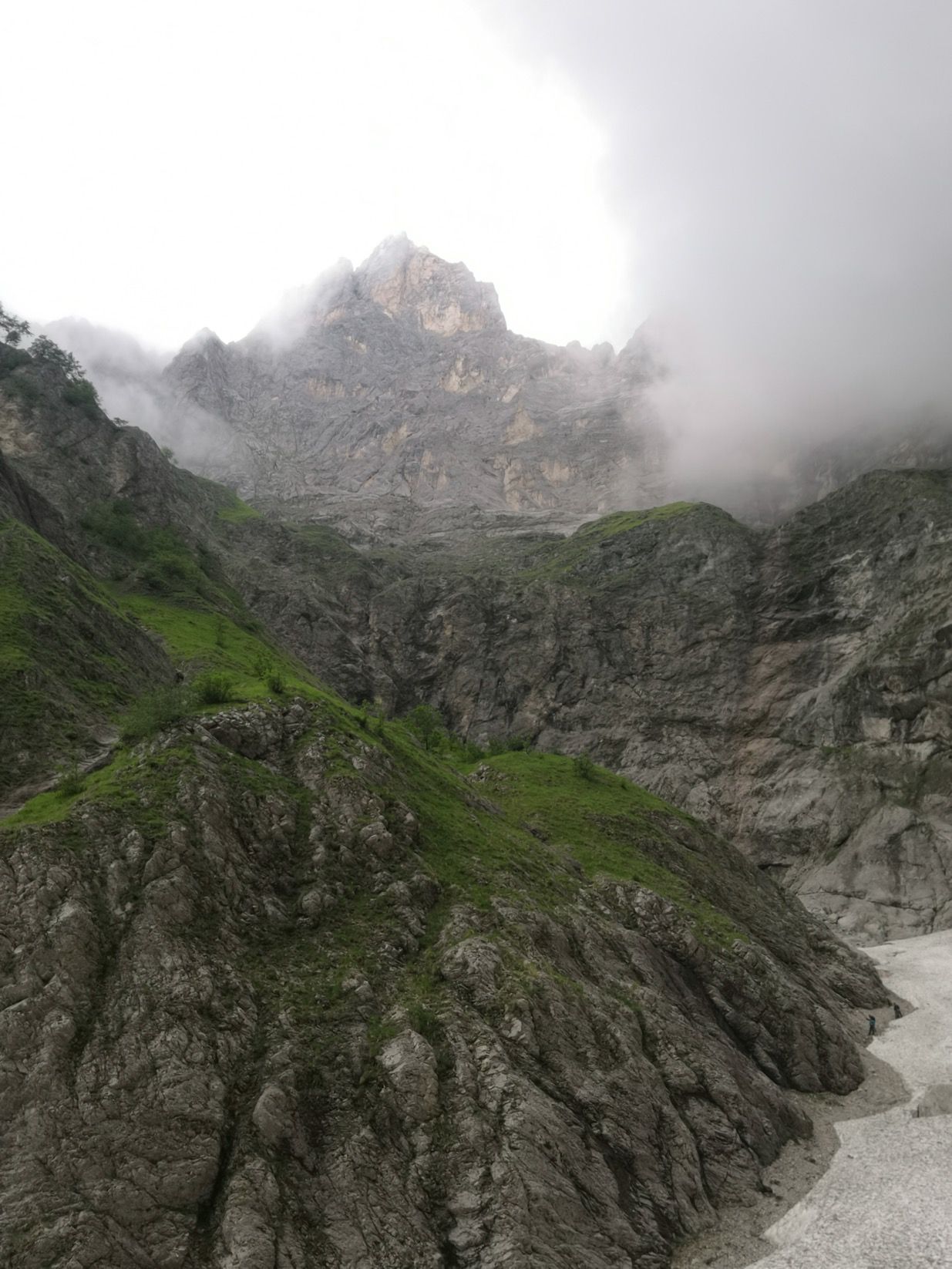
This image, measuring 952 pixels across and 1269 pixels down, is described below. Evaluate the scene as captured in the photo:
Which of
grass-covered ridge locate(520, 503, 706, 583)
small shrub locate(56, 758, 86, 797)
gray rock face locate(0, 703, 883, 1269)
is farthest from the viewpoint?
grass-covered ridge locate(520, 503, 706, 583)

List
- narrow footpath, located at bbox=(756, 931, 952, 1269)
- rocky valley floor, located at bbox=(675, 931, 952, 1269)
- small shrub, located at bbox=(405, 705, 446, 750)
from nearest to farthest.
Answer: narrow footpath, located at bbox=(756, 931, 952, 1269)
rocky valley floor, located at bbox=(675, 931, 952, 1269)
small shrub, located at bbox=(405, 705, 446, 750)

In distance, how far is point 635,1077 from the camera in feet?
111

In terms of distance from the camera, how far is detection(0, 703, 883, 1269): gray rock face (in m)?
23.1

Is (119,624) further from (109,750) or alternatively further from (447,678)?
(447,678)

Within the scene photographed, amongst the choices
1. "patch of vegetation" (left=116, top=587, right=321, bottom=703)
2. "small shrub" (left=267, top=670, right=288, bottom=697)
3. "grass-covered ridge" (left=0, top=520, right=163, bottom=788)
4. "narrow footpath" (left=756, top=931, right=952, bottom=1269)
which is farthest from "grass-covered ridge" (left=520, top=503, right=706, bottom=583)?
"narrow footpath" (left=756, top=931, right=952, bottom=1269)

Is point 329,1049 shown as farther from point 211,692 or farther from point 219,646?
point 219,646

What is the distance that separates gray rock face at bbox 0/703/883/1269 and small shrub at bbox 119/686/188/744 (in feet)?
6.04

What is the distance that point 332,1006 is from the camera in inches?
1217

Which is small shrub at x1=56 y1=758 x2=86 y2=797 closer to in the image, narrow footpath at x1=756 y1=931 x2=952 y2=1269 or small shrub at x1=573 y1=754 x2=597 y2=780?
narrow footpath at x1=756 y1=931 x2=952 y2=1269

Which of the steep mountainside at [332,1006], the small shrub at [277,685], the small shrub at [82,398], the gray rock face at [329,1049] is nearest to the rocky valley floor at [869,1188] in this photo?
the gray rock face at [329,1049]

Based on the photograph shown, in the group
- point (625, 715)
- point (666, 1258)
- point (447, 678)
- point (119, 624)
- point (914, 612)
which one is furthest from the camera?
point (447, 678)

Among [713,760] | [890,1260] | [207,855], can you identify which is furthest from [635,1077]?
[713,760]

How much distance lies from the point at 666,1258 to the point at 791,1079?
19957 millimetres

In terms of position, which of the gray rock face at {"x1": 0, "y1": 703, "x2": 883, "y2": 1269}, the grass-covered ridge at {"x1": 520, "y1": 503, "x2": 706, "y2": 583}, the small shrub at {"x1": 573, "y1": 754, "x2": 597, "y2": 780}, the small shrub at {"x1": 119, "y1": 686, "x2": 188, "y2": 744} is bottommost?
the gray rock face at {"x1": 0, "y1": 703, "x2": 883, "y2": 1269}
